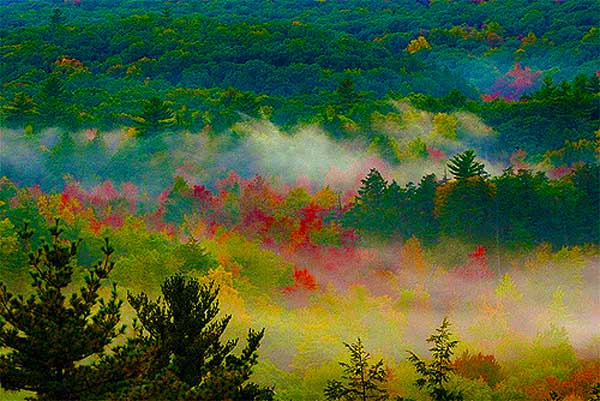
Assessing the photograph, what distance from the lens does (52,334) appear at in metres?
25.5

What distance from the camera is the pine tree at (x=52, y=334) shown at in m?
25.6

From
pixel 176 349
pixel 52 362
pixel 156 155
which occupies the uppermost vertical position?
pixel 156 155

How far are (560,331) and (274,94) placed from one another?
11332 cm

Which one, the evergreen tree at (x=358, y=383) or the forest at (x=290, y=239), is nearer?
the forest at (x=290, y=239)

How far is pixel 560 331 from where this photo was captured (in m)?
84.9

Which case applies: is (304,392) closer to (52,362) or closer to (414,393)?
(414,393)

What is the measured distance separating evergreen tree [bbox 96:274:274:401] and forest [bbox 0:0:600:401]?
66mm

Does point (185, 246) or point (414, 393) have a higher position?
point (185, 246)

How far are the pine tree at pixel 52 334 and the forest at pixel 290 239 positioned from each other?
0.18ft

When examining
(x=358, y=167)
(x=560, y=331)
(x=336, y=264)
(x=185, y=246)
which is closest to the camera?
(x=560, y=331)

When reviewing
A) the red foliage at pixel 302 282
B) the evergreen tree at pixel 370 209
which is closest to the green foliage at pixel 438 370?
the red foliage at pixel 302 282

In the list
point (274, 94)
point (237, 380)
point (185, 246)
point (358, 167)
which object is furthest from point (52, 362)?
point (274, 94)

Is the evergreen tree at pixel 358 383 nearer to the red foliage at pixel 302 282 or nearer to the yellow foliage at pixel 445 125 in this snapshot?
the red foliage at pixel 302 282

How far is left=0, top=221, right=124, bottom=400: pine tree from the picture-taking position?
25.6 m
